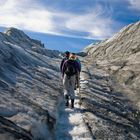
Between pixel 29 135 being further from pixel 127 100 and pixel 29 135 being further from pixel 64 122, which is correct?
pixel 127 100

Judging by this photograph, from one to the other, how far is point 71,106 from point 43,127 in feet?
21.8

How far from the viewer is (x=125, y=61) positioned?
212 feet

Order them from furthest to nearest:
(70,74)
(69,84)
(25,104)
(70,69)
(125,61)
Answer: (125,61) < (69,84) < (70,74) < (70,69) < (25,104)

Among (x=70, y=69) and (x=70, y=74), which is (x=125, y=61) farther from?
(x=70, y=69)

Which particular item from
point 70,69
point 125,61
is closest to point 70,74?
point 70,69

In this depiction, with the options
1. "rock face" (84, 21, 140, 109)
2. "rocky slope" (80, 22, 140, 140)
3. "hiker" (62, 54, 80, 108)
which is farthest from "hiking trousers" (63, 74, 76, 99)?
"rock face" (84, 21, 140, 109)

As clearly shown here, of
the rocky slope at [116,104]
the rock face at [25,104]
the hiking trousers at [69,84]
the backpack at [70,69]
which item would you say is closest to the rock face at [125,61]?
the rocky slope at [116,104]

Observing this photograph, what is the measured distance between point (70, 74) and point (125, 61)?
38844 mm

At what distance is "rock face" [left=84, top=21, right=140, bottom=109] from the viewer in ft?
152

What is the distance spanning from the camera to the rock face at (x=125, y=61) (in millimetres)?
46438

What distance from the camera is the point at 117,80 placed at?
174ft

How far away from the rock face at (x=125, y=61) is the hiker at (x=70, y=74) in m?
9.82

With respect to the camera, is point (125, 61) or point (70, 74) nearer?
point (70, 74)

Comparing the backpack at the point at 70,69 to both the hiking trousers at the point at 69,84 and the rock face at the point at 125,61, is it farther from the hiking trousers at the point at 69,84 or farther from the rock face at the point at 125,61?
the rock face at the point at 125,61
